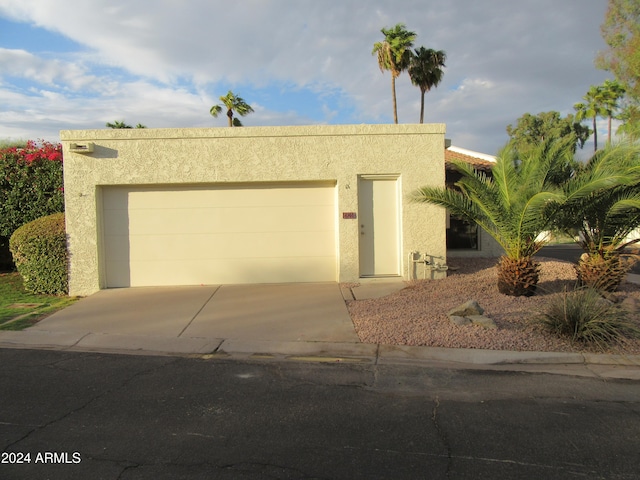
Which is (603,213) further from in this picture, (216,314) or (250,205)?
(216,314)

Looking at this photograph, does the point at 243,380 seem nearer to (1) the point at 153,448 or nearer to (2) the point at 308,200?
(1) the point at 153,448

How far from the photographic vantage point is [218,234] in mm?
11133

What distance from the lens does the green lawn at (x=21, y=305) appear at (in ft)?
26.8

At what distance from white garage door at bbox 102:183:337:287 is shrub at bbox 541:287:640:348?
17.4 feet

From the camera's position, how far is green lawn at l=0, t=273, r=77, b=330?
8.17m

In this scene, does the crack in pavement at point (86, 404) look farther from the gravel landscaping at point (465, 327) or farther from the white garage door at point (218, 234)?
the white garage door at point (218, 234)

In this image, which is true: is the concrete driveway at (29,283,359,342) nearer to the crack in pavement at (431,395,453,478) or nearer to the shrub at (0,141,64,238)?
the crack in pavement at (431,395,453,478)

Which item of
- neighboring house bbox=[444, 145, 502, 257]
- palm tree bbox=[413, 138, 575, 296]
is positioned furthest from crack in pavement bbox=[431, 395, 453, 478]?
neighboring house bbox=[444, 145, 502, 257]

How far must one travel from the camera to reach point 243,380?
548cm

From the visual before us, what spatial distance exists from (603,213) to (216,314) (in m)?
7.45

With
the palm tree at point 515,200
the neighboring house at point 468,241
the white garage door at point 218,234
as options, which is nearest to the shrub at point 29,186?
the white garage door at point 218,234

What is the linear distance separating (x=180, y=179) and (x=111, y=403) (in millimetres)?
6766

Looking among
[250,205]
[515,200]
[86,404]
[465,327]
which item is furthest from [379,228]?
[86,404]

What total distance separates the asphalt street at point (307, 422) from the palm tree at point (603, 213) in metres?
4.33
